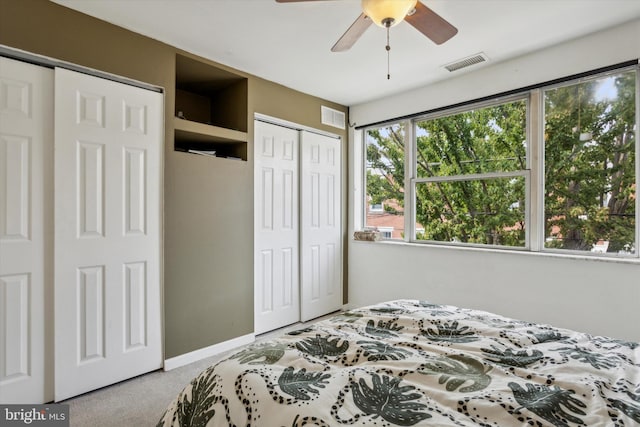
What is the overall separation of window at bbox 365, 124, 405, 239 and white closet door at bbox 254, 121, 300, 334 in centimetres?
102

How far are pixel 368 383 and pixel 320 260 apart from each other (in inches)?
108

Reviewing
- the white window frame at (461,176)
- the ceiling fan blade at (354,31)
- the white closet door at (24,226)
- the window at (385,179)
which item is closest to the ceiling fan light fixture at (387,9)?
the ceiling fan blade at (354,31)

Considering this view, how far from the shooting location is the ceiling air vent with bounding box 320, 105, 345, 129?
12.5 feet

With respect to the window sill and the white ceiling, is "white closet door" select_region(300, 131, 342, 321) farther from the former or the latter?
the white ceiling

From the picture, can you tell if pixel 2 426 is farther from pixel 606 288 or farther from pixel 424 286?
pixel 606 288

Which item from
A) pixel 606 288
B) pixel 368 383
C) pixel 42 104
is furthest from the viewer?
pixel 606 288

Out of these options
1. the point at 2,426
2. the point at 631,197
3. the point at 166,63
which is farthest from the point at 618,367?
the point at 166,63

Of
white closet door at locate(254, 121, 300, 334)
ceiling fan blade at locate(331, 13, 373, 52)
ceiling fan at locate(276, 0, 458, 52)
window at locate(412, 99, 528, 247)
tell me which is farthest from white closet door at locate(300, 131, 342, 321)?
ceiling fan at locate(276, 0, 458, 52)

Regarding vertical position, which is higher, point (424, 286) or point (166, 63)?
point (166, 63)

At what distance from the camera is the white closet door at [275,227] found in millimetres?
3219

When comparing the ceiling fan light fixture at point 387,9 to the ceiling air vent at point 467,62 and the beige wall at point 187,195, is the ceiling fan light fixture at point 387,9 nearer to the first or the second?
the ceiling air vent at point 467,62

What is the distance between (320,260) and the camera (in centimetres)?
379

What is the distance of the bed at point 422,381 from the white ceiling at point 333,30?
73.2 inches

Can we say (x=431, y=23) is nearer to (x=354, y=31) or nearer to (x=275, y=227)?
(x=354, y=31)
